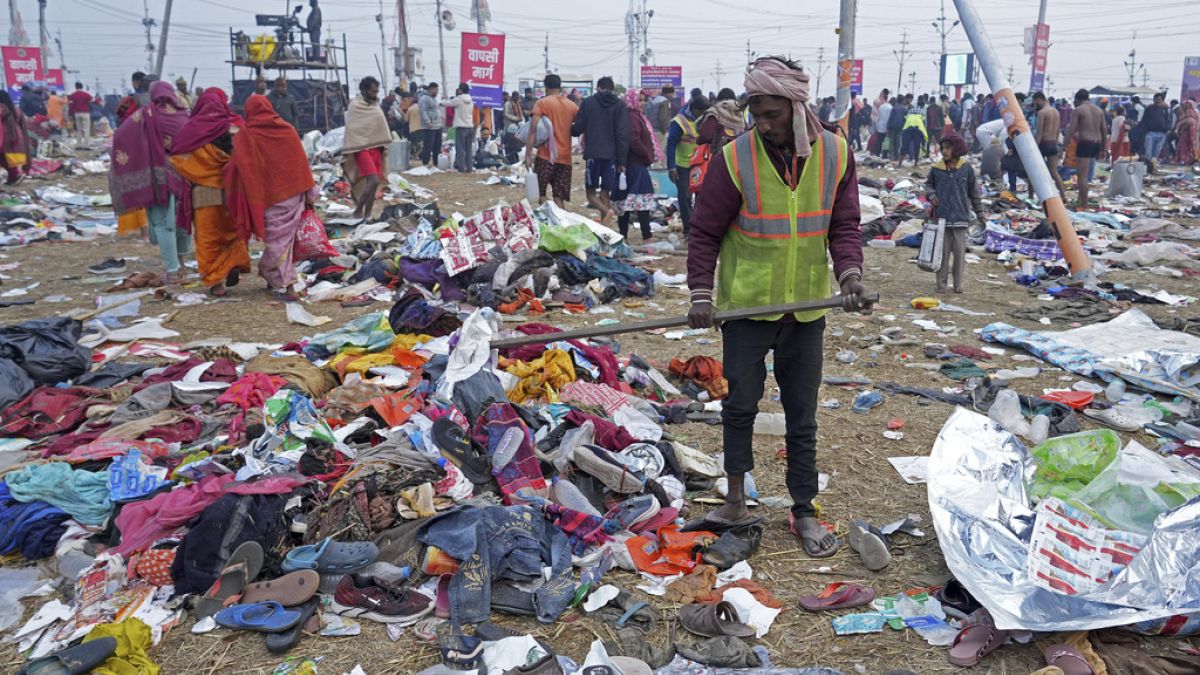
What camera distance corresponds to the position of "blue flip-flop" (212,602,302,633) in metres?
3.12

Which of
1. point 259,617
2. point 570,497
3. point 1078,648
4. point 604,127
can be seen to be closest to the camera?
point 1078,648

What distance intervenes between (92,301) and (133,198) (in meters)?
1.05

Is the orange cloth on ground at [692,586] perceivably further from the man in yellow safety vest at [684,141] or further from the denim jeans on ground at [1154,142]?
the denim jeans on ground at [1154,142]

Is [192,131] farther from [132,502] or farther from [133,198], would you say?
[132,502]

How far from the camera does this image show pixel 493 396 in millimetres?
4875

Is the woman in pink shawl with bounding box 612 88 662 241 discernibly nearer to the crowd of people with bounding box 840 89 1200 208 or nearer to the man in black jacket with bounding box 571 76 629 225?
the man in black jacket with bounding box 571 76 629 225

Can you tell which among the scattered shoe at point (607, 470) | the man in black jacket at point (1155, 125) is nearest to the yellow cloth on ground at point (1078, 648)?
the scattered shoe at point (607, 470)

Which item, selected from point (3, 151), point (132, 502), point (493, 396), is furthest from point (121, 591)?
point (3, 151)

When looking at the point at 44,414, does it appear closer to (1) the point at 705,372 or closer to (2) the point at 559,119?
(1) the point at 705,372

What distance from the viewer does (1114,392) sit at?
541 cm

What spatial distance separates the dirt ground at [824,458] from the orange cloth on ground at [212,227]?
33 cm

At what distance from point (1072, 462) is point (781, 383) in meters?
1.19

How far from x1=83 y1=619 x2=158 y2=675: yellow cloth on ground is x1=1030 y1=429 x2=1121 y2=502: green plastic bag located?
3311 mm

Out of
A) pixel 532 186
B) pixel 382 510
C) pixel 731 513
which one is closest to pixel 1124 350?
pixel 731 513
